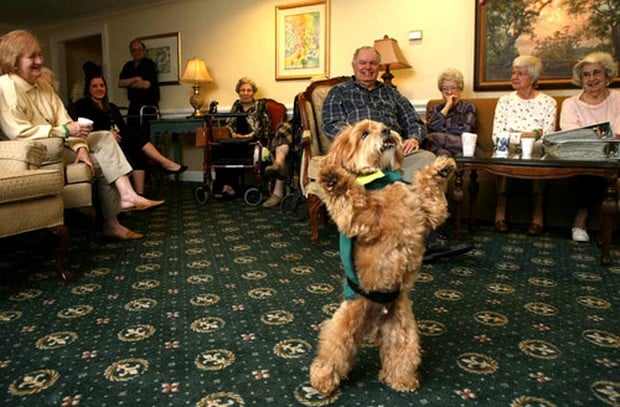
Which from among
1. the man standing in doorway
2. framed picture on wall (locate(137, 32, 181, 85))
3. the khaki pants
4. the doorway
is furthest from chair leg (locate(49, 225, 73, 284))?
the doorway

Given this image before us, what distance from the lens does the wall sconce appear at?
18.3ft

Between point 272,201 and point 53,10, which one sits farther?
point 53,10

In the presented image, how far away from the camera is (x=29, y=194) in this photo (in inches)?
84.6

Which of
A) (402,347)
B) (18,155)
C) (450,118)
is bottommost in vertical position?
(402,347)

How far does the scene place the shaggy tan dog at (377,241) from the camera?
1.19 m

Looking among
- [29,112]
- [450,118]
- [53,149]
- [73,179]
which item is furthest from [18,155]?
[450,118]

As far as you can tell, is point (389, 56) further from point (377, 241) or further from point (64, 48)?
point (64, 48)

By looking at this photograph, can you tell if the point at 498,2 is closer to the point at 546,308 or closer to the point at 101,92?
the point at 546,308

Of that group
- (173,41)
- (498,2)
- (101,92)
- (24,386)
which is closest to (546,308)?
(24,386)

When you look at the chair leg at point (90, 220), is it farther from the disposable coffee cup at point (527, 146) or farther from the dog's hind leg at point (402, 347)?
the disposable coffee cup at point (527, 146)

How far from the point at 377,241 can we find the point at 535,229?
248 cm

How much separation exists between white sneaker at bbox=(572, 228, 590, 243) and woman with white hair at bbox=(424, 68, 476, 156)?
988 millimetres

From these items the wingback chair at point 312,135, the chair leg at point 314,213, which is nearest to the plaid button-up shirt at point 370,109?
the wingback chair at point 312,135

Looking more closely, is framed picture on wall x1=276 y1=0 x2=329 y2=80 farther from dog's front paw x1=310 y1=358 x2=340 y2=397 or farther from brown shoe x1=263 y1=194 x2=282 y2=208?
dog's front paw x1=310 y1=358 x2=340 y2=397
